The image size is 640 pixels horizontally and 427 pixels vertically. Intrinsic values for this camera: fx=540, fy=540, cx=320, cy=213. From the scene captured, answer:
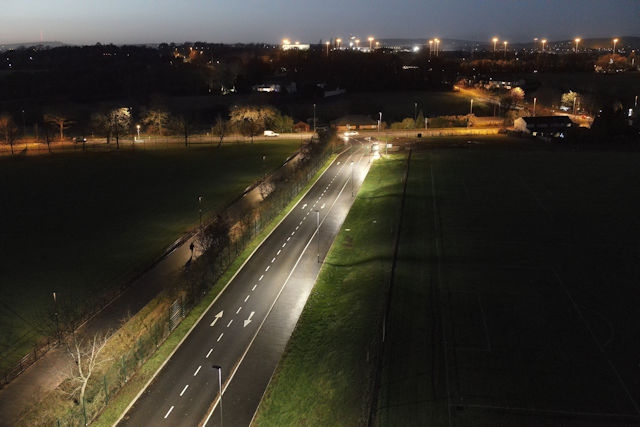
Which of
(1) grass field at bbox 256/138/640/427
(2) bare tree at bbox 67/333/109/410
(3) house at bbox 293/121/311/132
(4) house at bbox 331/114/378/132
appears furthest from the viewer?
(4) house at bbox 331/114/378/132

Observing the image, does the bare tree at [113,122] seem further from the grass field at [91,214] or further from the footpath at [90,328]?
the footpath at [90,328]


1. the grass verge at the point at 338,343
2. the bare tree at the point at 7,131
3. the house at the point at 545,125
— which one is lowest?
the grass verge at the point at 338,343

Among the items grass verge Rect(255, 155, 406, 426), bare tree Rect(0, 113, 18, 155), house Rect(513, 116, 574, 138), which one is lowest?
grass verge Rect(255, 155, 406, 426)

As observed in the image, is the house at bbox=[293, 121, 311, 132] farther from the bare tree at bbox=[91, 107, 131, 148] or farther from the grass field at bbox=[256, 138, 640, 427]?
the grass field at bbox=[256, 138, 640, 427]

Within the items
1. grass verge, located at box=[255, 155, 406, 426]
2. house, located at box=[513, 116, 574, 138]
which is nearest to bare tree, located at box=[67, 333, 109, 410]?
grass verge, located at box=[255, 155, 406, 426]

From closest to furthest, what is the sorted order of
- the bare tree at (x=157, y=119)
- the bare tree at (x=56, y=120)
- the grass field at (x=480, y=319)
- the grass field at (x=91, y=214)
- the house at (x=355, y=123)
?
1. the grass field at (x=480, y=319)
2. the grass field at (x=91, y=214)
3. the bare tree at (x=157, y=119)
4. the bare tree at (x=56, y=120)
5. the house at (x=355, y=123)

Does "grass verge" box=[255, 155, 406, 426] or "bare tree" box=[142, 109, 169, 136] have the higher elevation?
"bare tree" box=[142, 109, 169, 136]

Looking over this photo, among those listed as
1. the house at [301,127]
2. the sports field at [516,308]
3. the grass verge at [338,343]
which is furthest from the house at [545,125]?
the grass verge at [338,343]
